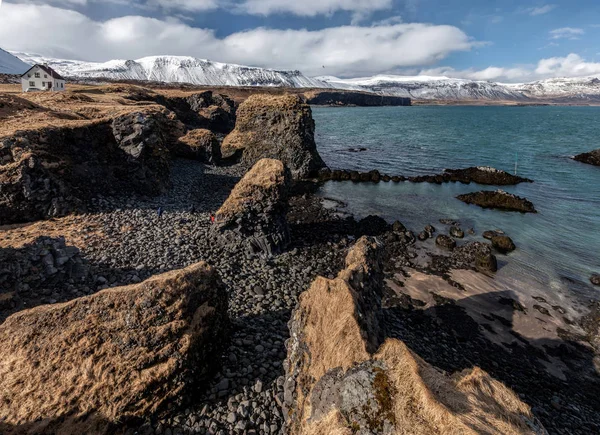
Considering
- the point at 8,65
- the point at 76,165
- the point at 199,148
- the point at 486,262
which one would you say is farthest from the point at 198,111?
the point at 8,65

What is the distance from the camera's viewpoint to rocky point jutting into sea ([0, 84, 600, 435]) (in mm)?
6961

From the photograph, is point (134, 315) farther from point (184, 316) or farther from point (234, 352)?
point (234, 352)

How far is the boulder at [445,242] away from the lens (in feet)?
85.3

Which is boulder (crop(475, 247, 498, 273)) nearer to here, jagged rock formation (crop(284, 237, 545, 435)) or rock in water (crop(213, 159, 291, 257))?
rock in water (crop(213, 159, 291, 257))

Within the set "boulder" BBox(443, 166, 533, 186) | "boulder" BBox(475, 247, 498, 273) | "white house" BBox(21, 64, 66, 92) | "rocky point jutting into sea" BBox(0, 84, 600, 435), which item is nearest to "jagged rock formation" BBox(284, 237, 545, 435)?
"rocky point jutting into sea" BBox(0, 84, 600, 435)

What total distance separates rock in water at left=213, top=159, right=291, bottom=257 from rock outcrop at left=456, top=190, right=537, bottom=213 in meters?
27.6

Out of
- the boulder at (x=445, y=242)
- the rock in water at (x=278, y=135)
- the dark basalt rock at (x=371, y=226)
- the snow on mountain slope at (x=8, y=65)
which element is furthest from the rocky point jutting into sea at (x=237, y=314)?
the snow on mountain slope at (x=8, y=65)

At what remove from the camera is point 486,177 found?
47281mm

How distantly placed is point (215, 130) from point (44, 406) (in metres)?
72.5

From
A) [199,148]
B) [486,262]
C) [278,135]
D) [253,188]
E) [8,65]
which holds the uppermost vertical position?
[8,65]

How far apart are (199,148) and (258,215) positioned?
27.7 meters

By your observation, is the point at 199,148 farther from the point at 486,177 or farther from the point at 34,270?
the point at 486,177

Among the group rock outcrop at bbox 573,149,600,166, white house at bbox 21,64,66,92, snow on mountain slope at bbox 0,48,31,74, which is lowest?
rock outcrop at bbox 573,149,600,166

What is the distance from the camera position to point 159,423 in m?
9.11
